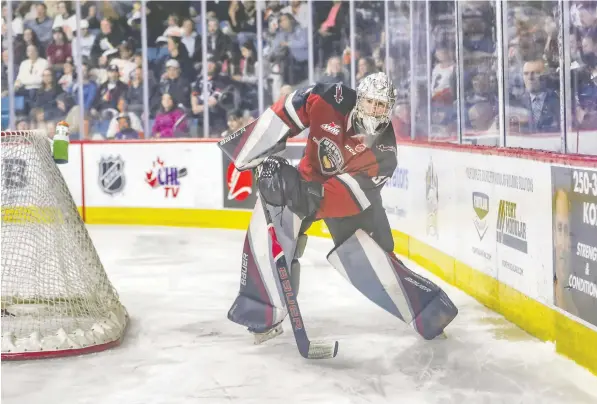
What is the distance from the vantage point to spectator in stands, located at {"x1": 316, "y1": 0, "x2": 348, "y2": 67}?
841cm

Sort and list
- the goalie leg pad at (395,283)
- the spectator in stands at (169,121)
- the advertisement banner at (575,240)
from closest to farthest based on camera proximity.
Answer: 1. the advertisement banner at (575,240)
2. the goalie leg pad at (395,283)
3. the spectator in stands at (169,121)

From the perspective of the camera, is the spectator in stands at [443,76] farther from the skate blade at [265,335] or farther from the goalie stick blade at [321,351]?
the goalie stick blade at [321,351]

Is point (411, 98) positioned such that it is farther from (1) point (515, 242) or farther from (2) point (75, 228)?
(2) point (75, 228)

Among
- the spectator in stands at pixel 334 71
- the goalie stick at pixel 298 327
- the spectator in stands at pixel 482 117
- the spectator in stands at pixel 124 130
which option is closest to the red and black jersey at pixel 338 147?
the goalie stick at pixel 298 327

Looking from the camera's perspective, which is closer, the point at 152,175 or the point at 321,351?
the point at 321,351

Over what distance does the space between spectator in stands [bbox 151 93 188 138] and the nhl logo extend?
467 mm

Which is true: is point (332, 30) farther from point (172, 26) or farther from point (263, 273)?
point (263, 273)

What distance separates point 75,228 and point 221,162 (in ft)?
14.7

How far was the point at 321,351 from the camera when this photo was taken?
3.65 m

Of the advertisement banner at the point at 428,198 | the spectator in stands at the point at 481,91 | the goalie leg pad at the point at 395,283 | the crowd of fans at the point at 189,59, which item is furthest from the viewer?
the crowd of fans at the point at 189,59

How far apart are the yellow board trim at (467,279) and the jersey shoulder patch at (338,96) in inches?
42.0

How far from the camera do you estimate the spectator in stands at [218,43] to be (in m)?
9.08

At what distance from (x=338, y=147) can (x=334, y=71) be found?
4737mm

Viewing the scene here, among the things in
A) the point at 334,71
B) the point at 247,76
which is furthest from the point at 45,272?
the point at 247,76
